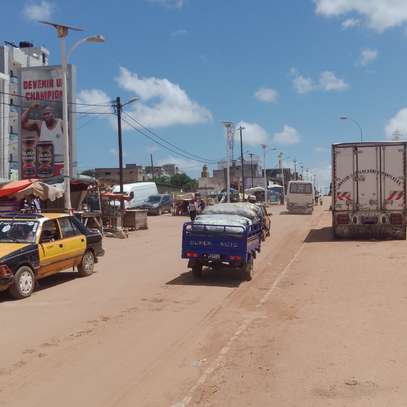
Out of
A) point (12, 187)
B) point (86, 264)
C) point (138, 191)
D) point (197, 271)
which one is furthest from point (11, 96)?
point (197, 271)

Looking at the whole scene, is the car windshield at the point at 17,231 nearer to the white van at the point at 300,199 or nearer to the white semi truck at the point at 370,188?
the white semi truck at the point at 370,188

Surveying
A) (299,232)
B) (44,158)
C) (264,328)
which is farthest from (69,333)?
(44,158)

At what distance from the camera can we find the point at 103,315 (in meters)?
9.54

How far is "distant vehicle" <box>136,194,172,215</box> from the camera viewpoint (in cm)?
4988

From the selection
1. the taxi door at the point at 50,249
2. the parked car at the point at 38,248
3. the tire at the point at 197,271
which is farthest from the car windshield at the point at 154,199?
the taxi door at the point at 50,249

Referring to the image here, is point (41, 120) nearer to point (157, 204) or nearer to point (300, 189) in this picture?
point (157, 204)

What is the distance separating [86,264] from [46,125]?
26.3 m

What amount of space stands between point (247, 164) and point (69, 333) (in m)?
130

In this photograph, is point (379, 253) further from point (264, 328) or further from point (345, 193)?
point (264, 328)

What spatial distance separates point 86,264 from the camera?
14.2 m

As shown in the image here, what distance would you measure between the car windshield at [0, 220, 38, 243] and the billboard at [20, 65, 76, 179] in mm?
25477

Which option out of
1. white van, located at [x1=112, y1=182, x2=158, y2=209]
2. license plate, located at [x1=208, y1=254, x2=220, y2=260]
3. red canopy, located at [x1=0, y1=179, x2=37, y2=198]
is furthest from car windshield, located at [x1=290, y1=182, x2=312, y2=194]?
license plate, located at [x1=208, y1=254, x2=220, y2=260]

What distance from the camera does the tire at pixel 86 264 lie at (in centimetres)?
1401

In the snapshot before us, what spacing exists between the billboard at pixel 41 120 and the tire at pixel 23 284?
26.7m
